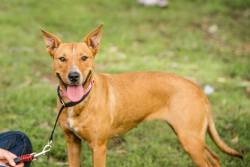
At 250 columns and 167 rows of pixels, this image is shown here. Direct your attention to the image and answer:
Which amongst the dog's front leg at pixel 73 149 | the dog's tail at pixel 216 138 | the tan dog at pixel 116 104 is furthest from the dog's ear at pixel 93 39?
the dog's tail at pixel 216 138

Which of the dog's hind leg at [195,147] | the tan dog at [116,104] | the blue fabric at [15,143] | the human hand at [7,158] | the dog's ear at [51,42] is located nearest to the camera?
the human hand at [7,158]

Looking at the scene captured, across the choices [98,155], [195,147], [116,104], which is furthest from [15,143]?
[195,147]

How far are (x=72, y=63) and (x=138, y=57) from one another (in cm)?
496

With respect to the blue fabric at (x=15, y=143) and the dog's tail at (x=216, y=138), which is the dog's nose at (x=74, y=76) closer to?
the blue fabric at (x=15, y=143)

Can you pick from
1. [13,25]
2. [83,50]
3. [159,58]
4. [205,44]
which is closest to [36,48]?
[13,25]

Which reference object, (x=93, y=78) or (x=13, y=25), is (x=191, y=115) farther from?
(x=13, y=25)

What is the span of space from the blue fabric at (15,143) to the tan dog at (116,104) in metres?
0.56

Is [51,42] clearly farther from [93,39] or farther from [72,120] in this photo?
[72,120]

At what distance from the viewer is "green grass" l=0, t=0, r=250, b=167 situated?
22.2 ft

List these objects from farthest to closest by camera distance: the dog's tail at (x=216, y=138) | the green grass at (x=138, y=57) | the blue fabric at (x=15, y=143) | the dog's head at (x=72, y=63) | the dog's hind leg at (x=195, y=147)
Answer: the green grass at (x=138, y=57) < the dog's tail at (x=216, y=138) < the dog's hind leg at (x=195, y=147) < the dog's head at (x=72, y=63) < the blue fabric at (x=15, y=143)

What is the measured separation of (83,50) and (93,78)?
0.37 metres

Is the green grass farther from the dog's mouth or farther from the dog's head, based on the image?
the dog's head

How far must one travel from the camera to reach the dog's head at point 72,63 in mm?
5105

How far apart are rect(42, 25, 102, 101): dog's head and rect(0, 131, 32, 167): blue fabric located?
661 mm
